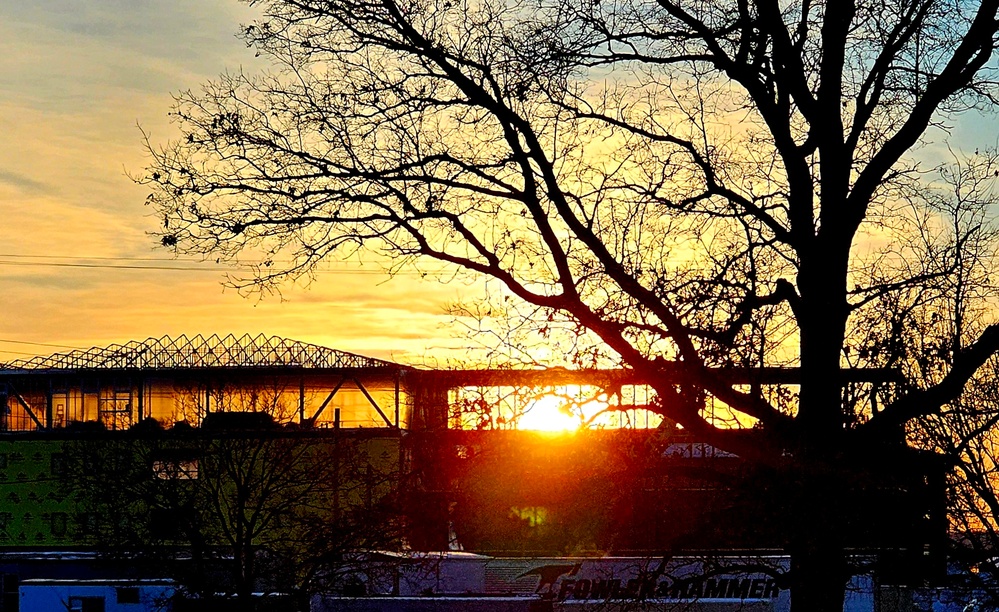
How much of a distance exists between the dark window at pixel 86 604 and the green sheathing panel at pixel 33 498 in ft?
115

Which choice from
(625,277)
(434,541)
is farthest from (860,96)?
(434,541)

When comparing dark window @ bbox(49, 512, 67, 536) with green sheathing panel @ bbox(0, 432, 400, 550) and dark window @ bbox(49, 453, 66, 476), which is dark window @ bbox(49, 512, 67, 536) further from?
dark window @ bbox(49, 453, 66, 476)

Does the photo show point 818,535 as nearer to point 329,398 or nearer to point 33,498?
point 329,398

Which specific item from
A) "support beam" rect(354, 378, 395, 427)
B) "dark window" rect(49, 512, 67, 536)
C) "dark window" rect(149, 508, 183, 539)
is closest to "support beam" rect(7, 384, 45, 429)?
"dark window" rect(49, 512, 67, 536)

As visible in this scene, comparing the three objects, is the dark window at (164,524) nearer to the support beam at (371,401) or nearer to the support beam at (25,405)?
the support beam at (371,401)

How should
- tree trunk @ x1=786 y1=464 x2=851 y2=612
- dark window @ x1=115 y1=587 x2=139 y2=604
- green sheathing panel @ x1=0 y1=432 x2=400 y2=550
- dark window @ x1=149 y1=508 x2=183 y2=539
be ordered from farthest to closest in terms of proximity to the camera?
green sheathing panel @ x1=0 y1=432 x2=400 y2=550 → dark window @ x1=149 y1=508 x2=183 y2=539 → dark window @ x1=115 y1=587 x2=139 y2=604 → tree trunk @ x1=786 y1=464 x2=851 y2=612

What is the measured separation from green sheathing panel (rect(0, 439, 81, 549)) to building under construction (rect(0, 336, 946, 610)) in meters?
0.10

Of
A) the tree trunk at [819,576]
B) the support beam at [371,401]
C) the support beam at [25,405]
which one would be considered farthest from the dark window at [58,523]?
the tree trunk at [819,576]

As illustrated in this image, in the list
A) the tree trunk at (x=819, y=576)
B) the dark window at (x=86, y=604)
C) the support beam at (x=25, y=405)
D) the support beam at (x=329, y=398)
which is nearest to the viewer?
the tree trunk at (x=819, y=576)

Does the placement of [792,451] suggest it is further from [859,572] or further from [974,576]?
[974,576]

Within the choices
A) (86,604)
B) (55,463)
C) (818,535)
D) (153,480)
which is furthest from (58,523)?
(818,535)

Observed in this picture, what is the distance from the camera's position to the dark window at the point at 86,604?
36000 millimetres

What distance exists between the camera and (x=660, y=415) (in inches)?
448

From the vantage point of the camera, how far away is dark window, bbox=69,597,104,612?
118 ft
